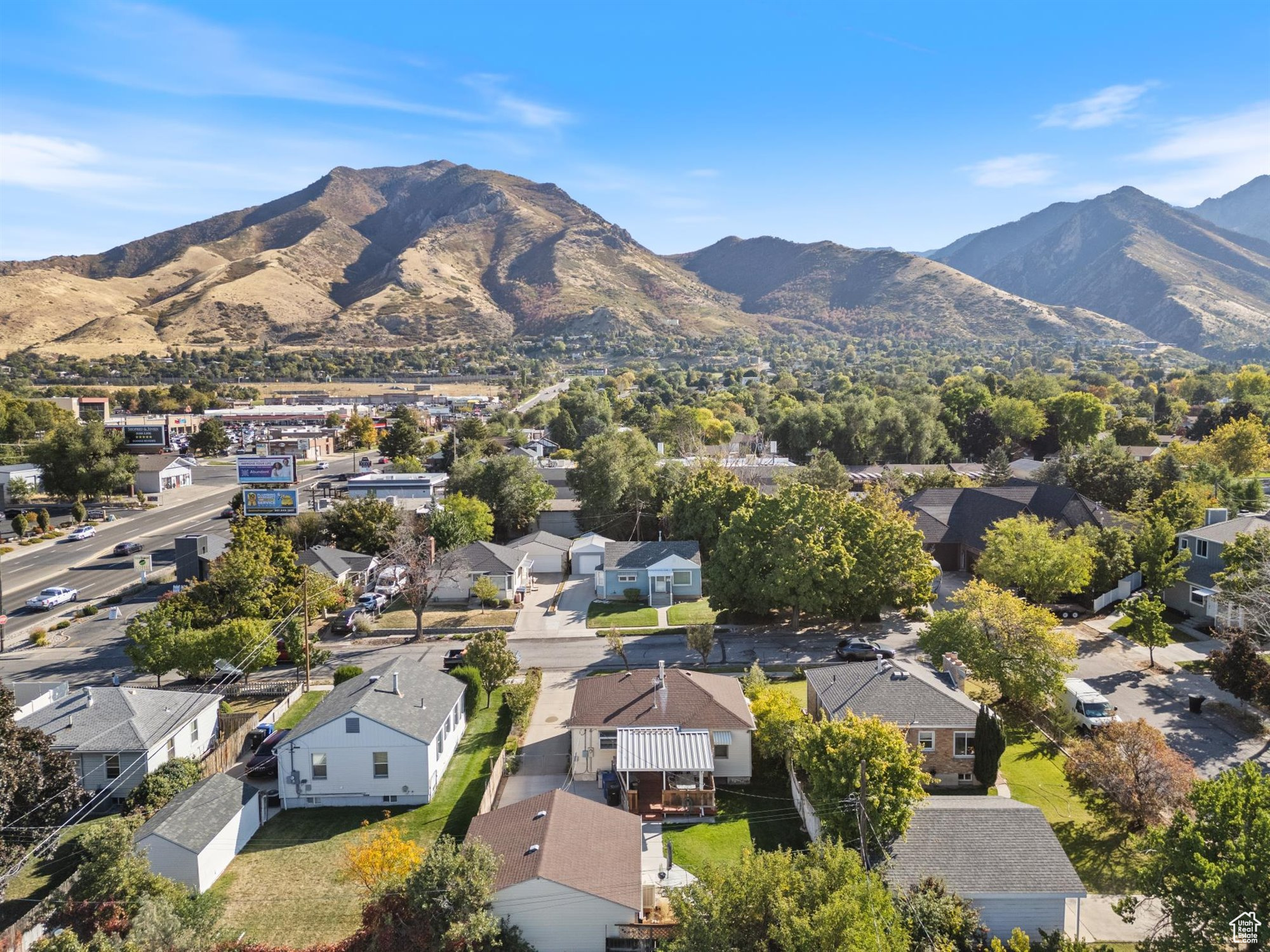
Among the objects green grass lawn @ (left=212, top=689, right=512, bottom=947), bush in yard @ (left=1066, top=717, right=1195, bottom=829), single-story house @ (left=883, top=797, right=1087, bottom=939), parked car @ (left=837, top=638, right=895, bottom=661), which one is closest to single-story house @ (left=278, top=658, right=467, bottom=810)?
green grass lawn @ (left=212, top=689, right=512, bottom=947)

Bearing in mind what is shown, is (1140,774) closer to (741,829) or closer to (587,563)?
(741,829)

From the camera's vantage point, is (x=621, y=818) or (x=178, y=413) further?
(x=178, y=413)

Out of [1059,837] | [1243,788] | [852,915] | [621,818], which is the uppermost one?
[1243,788]

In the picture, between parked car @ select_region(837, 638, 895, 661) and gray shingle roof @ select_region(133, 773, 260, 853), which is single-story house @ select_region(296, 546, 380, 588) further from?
parked car @ select_region(837, 638, 895, 661)

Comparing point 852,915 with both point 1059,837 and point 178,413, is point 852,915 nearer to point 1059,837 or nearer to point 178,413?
point 1059,837

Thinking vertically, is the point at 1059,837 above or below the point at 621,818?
below

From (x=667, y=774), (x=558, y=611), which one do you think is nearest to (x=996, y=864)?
(x=667, y=774)

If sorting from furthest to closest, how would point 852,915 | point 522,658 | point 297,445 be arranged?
1. point 297,445
2. point 522,658
3. point 852,915

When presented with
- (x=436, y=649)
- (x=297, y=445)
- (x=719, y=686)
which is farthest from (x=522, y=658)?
(x=297, y=445)
